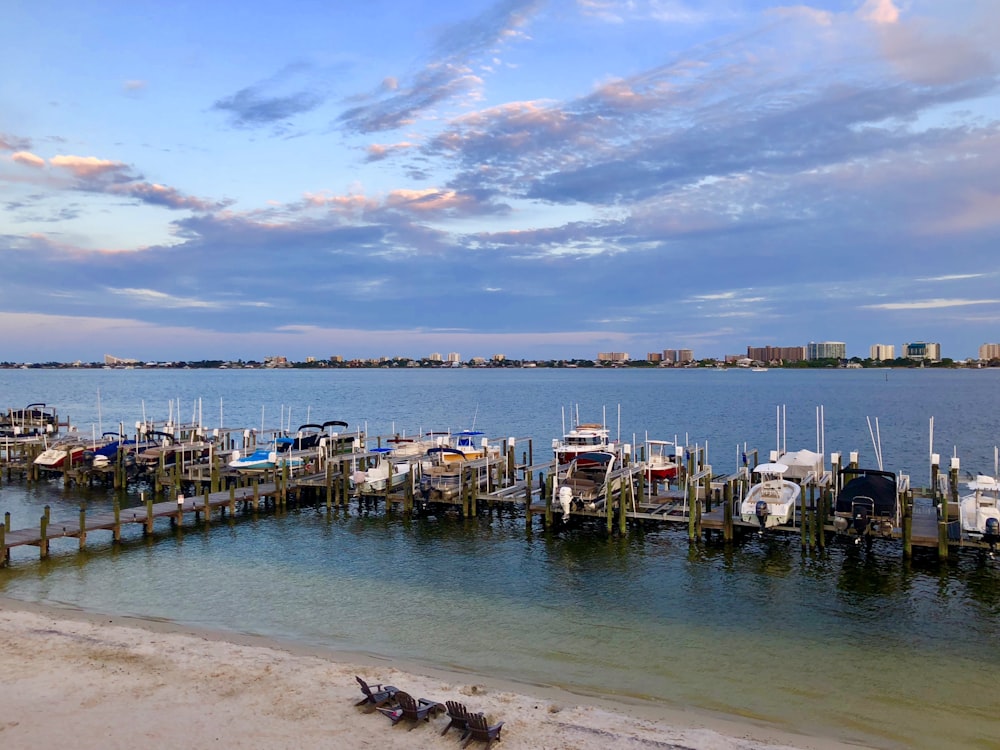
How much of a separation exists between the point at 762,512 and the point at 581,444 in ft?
49.8

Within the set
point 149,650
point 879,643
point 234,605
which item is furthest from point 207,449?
point 879,643

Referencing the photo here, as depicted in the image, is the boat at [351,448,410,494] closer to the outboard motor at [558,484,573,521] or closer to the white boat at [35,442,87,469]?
the outboard motor at [558,484,573,521]

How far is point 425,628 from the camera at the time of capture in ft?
61.8

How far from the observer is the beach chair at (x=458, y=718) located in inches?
476

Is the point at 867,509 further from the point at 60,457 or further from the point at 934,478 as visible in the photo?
the point at 60,457

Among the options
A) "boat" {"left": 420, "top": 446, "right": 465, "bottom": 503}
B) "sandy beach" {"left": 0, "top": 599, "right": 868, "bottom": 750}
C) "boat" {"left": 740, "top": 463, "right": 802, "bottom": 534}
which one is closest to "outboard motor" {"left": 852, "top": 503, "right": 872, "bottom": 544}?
"boat" {"left": 740, "top": 463, "right": 802, "bottom": 534}

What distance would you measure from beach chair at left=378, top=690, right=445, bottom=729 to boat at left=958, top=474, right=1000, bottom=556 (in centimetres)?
1917

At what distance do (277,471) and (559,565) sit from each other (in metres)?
17.7

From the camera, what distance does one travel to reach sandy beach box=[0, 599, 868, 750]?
39.8ft

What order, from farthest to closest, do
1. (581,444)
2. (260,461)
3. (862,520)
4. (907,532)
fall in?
(581,444) → (260,461) → (862,520) → (907,532)

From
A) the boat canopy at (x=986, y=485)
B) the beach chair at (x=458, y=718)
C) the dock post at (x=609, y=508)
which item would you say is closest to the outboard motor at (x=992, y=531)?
the boat canopy at (x=986, y=485)

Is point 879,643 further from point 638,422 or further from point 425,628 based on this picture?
point 638,422

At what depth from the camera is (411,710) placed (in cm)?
1244

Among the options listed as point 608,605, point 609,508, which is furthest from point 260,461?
point 608,605
